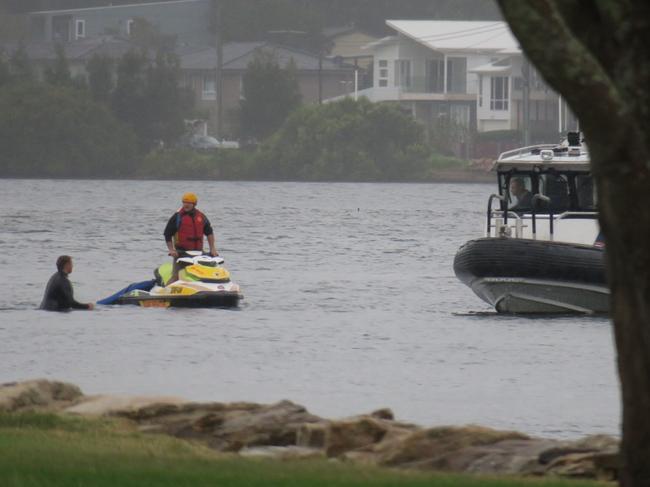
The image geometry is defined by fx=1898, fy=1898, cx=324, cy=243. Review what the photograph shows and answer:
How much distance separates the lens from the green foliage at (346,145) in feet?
351

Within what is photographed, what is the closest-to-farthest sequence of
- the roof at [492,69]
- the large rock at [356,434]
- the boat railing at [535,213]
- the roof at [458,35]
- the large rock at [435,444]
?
the large rock at [435,444]
the large rock at [356,434]
the boat railing at [535,213]
the roof at [492,69]
the roof at [458,35]

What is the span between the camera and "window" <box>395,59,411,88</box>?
124m

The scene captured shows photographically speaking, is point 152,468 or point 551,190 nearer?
point 152,468

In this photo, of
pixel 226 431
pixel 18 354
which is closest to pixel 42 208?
pixel 18 354

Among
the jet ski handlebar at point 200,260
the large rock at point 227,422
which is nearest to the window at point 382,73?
the jet ski handlebar at point 200,260

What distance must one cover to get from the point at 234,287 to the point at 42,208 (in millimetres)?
51319

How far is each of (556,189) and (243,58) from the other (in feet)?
333

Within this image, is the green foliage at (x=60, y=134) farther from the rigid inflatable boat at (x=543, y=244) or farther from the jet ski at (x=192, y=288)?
the rigid inflatable boat at (x=543, y=244)

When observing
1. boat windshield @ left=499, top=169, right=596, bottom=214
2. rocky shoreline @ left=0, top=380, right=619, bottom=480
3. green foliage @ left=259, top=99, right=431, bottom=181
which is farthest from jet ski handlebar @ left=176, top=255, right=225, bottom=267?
green foliage @ left=259, top=99, right=431, bottom=181

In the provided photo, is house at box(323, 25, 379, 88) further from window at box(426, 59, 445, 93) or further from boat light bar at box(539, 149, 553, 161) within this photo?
boat light bar at box(539, 149, 553, 161)

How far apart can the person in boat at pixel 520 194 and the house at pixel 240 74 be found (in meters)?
98.1

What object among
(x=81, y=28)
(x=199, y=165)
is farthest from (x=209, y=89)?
(x=81, y=28)

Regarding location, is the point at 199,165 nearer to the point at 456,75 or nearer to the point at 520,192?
the point at 456,75

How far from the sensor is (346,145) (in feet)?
355
